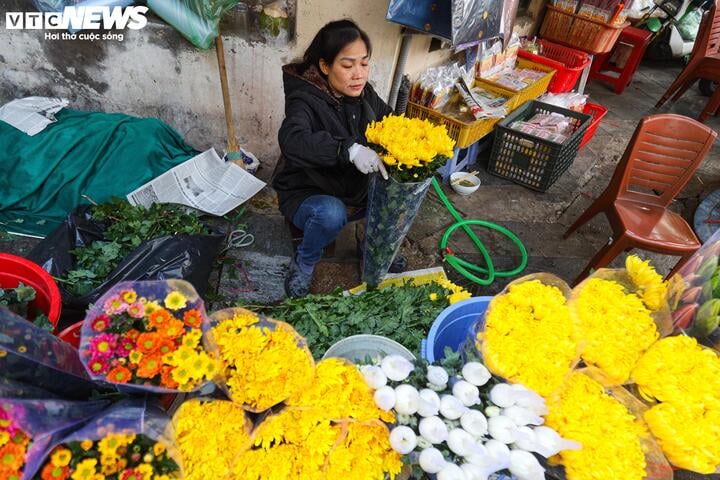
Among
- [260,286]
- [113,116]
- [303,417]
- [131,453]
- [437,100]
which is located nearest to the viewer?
[131,453]

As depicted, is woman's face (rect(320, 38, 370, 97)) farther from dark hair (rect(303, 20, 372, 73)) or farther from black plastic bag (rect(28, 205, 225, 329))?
black plastic bag (rect(28, 205, 225, 329))

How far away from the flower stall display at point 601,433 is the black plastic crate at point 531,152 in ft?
10.9

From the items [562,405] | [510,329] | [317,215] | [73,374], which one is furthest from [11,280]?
[562,405]

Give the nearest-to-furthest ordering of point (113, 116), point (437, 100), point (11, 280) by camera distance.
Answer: point (11, 280)
point (113, 116)
point (437, 100)

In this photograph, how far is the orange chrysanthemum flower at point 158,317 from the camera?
3.40 ft

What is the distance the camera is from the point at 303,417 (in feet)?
3.74

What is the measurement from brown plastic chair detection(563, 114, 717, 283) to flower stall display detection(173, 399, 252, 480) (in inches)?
113

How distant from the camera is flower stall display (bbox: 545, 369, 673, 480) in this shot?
3.64ft

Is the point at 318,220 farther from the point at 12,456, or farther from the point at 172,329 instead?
the point at 12,456

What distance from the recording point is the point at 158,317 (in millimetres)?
1044

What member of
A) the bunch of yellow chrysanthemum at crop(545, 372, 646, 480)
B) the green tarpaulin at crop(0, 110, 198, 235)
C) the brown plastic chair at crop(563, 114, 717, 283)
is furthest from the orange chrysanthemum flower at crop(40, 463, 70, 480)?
the brown plastic chair at crop(563, 114, 717, 283)

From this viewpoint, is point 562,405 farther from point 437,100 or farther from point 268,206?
point 437,100

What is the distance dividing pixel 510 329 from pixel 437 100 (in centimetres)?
312

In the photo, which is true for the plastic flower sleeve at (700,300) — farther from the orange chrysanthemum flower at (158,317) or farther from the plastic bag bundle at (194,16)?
the plastic bag bundle at (194,16)
